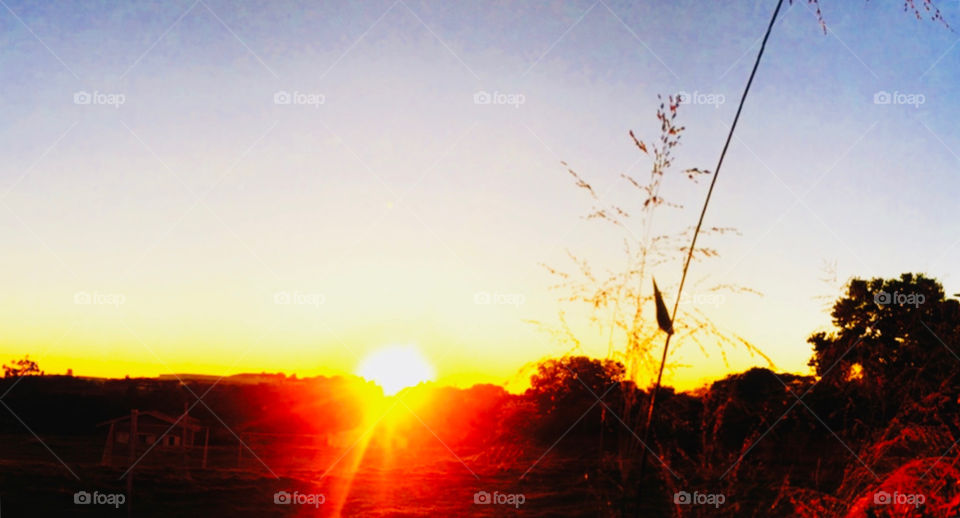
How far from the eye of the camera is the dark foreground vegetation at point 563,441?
3.24 metres

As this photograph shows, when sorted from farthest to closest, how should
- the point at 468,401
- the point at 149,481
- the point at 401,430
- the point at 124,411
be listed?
the point at 124,411
the point at 401,430
the point at 468,401
the point at 149,481

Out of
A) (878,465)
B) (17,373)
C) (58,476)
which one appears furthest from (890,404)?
(17,373)

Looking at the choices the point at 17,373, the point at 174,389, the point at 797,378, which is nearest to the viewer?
the point at 797,378

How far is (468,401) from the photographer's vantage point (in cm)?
2653

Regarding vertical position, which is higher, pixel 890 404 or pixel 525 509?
pixel 890 404

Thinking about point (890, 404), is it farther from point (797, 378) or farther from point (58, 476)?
point (58, 476)

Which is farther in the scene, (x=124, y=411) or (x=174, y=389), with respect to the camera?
(x=174, y=389)

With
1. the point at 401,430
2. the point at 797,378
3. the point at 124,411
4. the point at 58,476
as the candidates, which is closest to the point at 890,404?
the point at 797,378

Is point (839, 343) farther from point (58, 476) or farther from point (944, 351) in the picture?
point (58, 476)

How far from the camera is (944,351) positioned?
452 centimetres

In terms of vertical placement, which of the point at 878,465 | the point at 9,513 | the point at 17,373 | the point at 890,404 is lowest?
the point at 9,513

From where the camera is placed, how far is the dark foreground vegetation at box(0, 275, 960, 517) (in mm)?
3236

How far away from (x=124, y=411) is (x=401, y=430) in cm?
1907

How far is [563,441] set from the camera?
18250 mm
